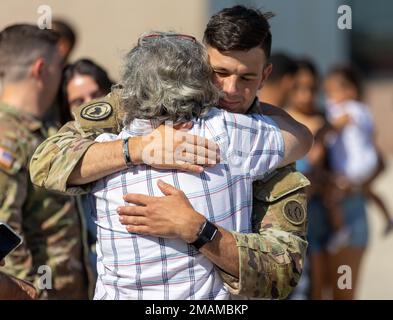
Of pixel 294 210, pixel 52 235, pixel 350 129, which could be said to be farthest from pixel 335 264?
pixel 294 210

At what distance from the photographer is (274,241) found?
279 cm

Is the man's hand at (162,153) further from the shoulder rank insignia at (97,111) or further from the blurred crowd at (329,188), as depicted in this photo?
the blurred crowd at (329,188)

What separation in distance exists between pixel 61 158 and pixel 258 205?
62 centimetres

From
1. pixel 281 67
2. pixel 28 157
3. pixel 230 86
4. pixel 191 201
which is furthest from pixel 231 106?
pixel 281 67

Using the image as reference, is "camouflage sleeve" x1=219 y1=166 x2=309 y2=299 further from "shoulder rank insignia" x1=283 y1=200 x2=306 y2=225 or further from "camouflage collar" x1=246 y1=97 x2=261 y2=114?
"camouflage collar" x1=246 y1=97 x2=261 y2=114

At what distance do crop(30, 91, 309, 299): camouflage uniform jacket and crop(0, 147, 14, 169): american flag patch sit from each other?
750mm

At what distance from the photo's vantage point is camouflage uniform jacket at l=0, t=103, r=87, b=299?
356 centimetres

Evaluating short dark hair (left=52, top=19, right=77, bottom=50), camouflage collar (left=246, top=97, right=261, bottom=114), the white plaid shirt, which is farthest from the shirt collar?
short dark hair (left=52, top=19, right=77, bottom=50)

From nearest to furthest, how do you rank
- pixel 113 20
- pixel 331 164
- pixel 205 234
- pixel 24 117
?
pixel 205 234, pixel 24 117, pixel 331 164, pixel 113 20

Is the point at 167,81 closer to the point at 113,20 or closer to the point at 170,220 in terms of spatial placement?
the point at 170,220

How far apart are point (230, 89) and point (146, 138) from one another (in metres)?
0.32

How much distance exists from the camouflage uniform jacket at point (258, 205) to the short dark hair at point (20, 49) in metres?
1.04

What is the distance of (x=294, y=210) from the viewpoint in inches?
113

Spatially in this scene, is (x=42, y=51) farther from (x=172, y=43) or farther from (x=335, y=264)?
(x=335, y=264)
